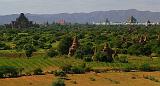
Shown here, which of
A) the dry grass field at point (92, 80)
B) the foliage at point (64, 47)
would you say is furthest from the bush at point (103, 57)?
the foliage at point (64, 47)

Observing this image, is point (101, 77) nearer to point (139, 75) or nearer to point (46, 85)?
point (139, 75)

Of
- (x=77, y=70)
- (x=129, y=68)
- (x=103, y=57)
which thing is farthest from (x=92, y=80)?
(x=103, y=57)

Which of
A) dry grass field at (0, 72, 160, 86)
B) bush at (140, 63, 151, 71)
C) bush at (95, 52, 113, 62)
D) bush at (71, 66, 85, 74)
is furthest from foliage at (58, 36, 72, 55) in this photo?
dry grass field at (0, 72, 160, 86)

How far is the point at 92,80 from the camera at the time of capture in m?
52.8

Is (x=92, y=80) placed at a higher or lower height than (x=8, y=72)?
lower

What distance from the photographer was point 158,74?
60.2m

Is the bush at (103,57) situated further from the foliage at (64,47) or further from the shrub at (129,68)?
the foliage at (64,47)

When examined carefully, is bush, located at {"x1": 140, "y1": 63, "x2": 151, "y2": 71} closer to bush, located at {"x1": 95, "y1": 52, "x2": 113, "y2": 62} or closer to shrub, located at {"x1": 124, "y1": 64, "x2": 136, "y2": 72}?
shrub, located at {"x1": 124, "y1": 64, "x2": 136, "y2": 72}

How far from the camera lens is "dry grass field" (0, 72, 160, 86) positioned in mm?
49403

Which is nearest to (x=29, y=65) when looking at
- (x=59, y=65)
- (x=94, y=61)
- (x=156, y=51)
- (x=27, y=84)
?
(x=59, y=65)

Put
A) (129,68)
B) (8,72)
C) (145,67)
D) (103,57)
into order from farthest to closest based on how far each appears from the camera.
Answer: (103,57) < (145,67) < (129,68) < (8,72)

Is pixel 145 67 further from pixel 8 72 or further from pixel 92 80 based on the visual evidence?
pixel 8 72

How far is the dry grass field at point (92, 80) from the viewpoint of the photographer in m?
49.4

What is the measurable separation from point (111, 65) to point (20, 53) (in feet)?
82.4
